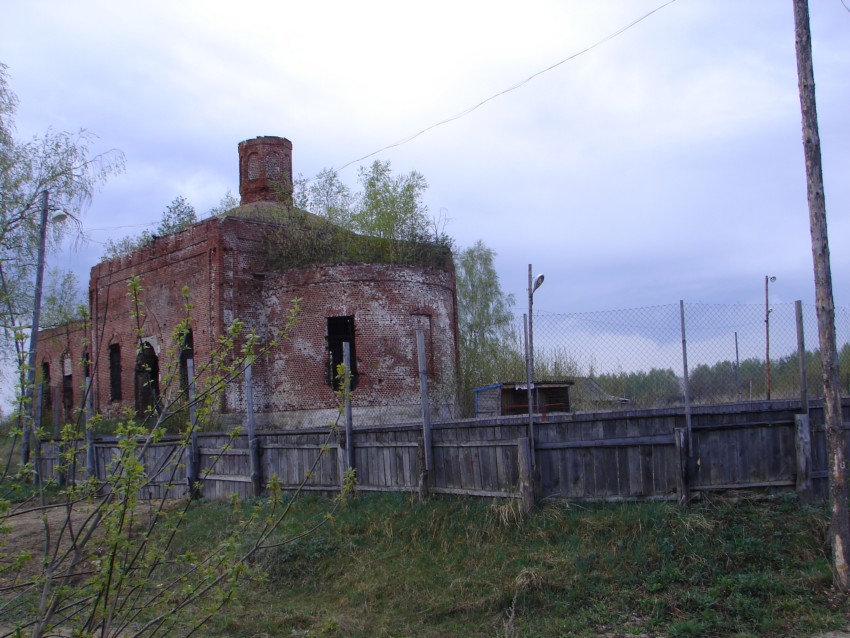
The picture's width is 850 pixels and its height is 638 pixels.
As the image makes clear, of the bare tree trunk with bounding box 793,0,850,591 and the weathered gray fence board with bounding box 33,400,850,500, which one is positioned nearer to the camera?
the bare tree trunk with bounding box 793,0,850,591

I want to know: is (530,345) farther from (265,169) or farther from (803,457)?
(265,169)

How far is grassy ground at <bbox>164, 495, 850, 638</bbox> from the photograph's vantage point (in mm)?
7297

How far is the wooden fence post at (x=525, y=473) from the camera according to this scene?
9.68 meters

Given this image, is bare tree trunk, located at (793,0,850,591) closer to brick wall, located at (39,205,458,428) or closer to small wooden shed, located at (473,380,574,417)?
small wooden shed, located at (473,380,574,417)

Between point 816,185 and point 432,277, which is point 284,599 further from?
point 432,277

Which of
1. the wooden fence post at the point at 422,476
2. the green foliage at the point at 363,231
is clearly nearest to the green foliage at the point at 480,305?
the green foliage at the point at 363,231

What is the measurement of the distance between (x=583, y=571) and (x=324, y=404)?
558 inches

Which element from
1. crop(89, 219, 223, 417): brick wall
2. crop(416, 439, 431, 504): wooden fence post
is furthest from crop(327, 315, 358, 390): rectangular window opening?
crop(416, 439, 431, 504): wooden fence post

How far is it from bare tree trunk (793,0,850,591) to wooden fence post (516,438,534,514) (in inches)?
136

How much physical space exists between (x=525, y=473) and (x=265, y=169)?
2127cm

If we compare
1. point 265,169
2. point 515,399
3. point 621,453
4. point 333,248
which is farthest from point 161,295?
point 621,453

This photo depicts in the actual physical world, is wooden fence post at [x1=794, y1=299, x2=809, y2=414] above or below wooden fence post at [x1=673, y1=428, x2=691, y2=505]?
above

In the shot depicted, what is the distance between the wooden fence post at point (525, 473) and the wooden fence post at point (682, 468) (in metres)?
1.82

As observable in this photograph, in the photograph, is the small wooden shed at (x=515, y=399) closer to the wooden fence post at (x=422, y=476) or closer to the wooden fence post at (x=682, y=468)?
the wooden fence post at (x=422, y=476)
